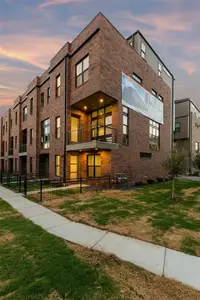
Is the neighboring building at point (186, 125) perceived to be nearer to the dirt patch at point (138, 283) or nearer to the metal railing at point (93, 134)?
the metal railing at point (93, 134)

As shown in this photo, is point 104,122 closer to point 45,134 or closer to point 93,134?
point 93,134

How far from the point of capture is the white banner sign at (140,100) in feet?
45.4

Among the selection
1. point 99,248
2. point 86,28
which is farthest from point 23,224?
point 86,28

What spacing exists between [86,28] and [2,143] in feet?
100.0

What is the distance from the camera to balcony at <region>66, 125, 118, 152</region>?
1126 centimetres

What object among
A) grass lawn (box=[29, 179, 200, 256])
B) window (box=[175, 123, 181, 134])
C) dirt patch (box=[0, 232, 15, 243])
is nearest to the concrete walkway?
grass lawn (box=[29, 179, 200, 256])

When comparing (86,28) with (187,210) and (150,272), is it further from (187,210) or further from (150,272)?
(150,272)

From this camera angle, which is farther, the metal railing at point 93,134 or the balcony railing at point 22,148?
the balcony railing at point 22,148

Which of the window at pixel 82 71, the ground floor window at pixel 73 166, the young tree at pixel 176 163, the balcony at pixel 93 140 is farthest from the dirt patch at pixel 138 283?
the window at pixel 82 71

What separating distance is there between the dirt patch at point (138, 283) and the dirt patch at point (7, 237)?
2.07 metres

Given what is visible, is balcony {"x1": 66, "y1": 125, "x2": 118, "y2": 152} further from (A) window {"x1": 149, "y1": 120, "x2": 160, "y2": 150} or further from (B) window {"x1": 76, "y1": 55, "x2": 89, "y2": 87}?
(A) window {"x1": 149, "y1": 120, "x2": 160, "y2": 150}

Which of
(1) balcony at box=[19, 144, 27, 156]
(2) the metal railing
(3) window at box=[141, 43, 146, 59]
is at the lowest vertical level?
(1) balcony at box=[19, 144, 27, 156]

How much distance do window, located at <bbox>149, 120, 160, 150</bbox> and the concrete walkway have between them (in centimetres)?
1474

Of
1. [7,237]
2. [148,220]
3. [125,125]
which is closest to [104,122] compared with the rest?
[125,125]
